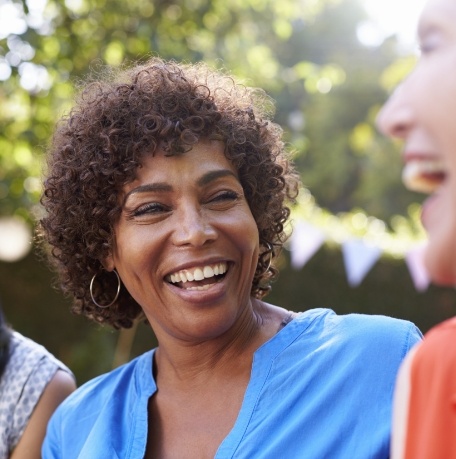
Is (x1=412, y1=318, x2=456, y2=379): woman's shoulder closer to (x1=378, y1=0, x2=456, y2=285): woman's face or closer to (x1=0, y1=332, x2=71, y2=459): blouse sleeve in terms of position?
(x1=378, y1=0, x2=456, y2=285): woman's face

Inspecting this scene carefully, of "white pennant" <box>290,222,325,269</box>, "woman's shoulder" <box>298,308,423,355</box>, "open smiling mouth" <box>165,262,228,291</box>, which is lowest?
"white pennant" <box>290,222,325,269</box>

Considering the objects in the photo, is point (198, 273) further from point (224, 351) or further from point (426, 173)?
point (426, 173)

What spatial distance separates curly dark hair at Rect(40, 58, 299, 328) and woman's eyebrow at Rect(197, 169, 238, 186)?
63mm

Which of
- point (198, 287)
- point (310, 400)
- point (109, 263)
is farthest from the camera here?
point (109, 263)

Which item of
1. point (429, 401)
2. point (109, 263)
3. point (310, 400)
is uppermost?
point (109, 263)

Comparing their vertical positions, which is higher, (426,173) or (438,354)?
(426,173)

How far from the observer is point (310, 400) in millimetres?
2191

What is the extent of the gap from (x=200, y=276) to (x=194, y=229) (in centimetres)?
14

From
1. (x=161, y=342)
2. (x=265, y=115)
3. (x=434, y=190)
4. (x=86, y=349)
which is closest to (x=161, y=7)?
(x=86, y=349)

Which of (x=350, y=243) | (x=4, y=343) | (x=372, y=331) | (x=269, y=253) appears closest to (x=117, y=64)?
(x=4, y=343)

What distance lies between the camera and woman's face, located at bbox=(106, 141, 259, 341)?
2.38m

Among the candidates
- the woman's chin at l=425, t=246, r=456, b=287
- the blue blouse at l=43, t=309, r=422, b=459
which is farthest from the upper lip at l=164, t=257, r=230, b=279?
the woman's chin at l=425, t=246, r=456, b=287

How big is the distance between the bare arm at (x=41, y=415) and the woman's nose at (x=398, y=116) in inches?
90.1

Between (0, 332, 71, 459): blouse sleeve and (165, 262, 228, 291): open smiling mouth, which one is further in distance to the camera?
(0, 332, 71, 459): blouse sleeve
